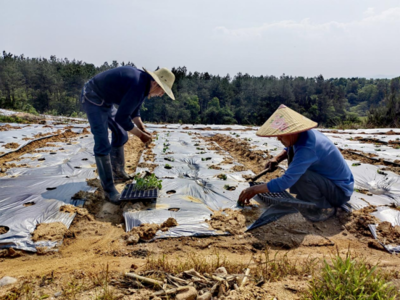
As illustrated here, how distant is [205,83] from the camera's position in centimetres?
5094

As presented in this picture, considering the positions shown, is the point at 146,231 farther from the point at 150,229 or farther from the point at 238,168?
the point at 238,168

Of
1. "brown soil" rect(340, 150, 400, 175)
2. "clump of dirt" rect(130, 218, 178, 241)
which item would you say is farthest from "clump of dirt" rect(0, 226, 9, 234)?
"brown soil" rect(340, 150, 400, 175)

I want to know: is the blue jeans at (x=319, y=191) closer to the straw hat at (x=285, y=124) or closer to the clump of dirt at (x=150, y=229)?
the straw hat at (x=285, y=124)

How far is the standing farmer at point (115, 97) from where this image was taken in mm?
2936

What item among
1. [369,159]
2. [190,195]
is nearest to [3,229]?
[190,195]

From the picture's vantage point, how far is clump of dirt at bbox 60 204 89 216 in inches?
114

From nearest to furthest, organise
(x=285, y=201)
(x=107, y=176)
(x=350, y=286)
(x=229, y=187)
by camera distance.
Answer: (x=350, y=286), (x=285, y=201), (x=107, y=176), (x=229, y=187)

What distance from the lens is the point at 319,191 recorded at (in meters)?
2.96

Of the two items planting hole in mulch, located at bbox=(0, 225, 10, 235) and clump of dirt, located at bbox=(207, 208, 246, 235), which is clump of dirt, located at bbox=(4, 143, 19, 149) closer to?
planting hole in mulch, located at bbox=(0, 225, 10, 235)

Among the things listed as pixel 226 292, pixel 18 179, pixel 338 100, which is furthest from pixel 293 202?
pixel 338 100

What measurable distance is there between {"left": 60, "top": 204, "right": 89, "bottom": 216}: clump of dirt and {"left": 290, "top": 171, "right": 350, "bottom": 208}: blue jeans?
8.51 ft

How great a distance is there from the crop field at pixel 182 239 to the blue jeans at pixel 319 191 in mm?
200

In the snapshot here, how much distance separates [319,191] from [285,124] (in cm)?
106

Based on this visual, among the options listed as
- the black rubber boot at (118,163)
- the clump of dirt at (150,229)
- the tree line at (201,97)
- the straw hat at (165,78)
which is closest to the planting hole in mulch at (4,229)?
the clump of dirt at (150,229)
